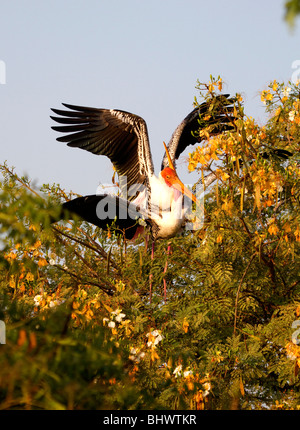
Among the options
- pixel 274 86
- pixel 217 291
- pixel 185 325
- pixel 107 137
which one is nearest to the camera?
pixel 185 325

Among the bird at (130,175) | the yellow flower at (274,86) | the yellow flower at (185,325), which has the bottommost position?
the yellow flower at (185,325)

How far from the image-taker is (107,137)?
6707 mm

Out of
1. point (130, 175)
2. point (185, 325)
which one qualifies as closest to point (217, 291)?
point (185, 325)

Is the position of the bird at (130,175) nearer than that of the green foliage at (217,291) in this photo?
No

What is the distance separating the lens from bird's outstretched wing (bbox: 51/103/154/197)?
6.62 m

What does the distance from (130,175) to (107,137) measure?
21.5 inches

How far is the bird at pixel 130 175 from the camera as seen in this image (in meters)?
6.29

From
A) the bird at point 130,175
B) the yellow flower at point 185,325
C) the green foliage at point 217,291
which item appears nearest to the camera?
the green foliage at point 217,291

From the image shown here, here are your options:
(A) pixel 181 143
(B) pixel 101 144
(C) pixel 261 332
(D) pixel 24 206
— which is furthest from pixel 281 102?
(D) pixel 24 206

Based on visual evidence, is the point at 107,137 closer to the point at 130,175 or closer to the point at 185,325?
the point at 130,175

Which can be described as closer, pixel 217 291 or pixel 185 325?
pixel 185 325

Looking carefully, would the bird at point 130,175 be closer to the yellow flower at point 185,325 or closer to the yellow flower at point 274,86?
the yellow flower at point 274,86

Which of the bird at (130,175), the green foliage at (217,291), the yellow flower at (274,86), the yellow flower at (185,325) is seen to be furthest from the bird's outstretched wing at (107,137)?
the yellow flower at (185,325)

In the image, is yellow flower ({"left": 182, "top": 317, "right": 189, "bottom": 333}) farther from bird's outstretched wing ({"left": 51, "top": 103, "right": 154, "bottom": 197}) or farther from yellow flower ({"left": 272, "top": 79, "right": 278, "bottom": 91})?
yellow flower ({"left": 272, "top": 79, "right": 278, "bottom": 91})
